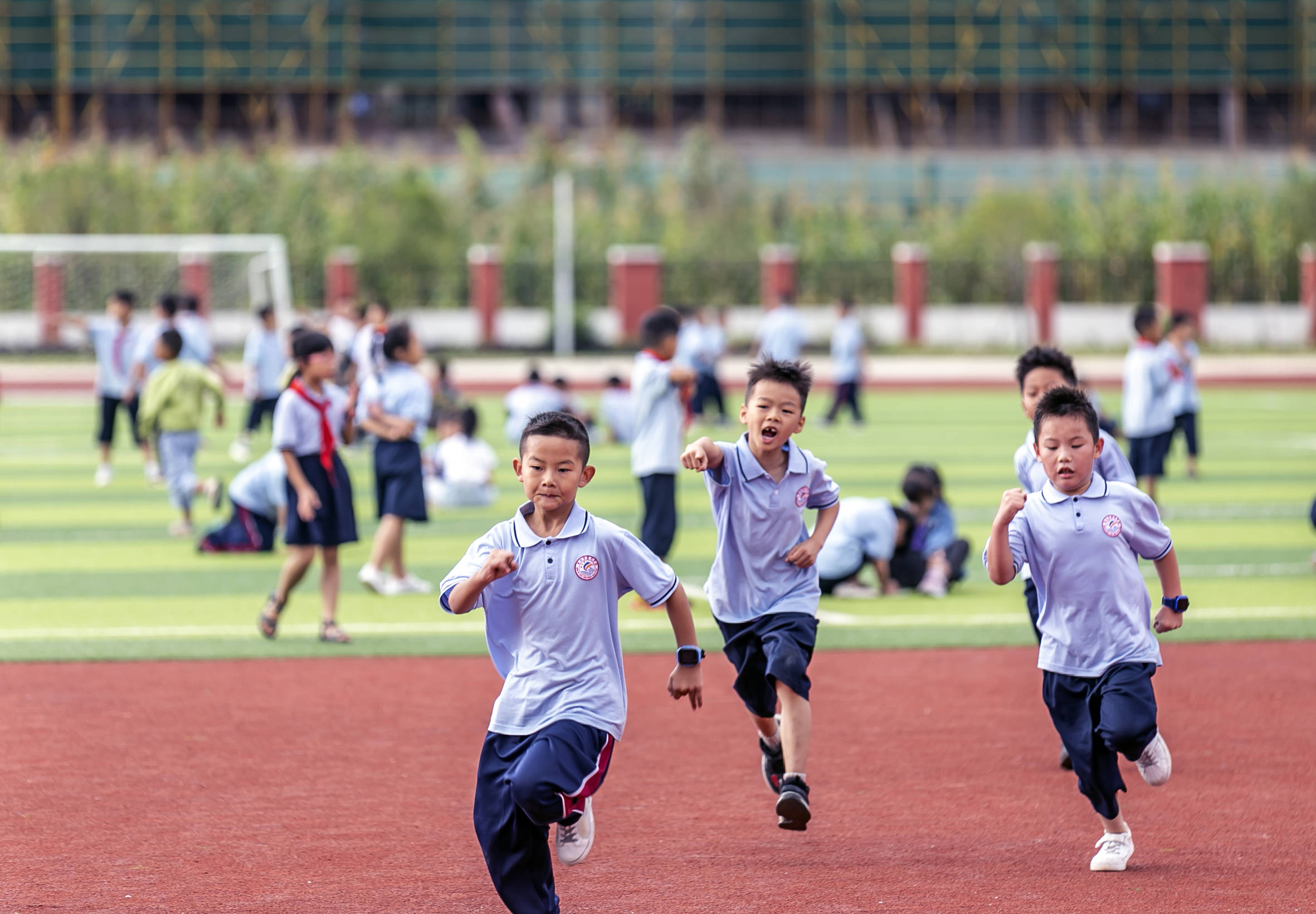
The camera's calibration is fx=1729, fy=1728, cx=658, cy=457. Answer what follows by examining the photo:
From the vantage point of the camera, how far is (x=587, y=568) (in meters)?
5.03

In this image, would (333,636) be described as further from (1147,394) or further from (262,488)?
(1147,394)

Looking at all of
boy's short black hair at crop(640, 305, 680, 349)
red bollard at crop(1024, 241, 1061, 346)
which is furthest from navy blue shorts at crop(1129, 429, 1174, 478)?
red bollard at crop(1024, 241, 1061, 346)

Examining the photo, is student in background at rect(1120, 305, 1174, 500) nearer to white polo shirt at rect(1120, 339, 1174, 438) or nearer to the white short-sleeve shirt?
white polo shirt at rect(1120, 339, 1174, 438)

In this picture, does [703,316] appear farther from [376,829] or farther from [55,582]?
[376,829]

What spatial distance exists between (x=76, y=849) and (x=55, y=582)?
6611mm

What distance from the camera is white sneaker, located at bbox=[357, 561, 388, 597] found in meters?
11.6

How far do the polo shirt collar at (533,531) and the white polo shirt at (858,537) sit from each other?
20.1ft

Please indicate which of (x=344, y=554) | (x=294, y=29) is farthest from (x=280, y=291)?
(x=294, y=29)

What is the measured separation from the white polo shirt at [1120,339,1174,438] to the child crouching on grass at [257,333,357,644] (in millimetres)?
7702

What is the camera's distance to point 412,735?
7848mm

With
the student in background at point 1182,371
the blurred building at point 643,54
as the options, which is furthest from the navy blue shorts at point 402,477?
the blurred building at point 643,54

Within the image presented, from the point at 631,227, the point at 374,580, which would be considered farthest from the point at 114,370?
the point at 631,227

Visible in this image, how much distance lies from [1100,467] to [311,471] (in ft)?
15.6

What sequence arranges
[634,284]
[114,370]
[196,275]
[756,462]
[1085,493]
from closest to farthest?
[1085,493], [756,462], [114,370], [196,275], [634,284]
